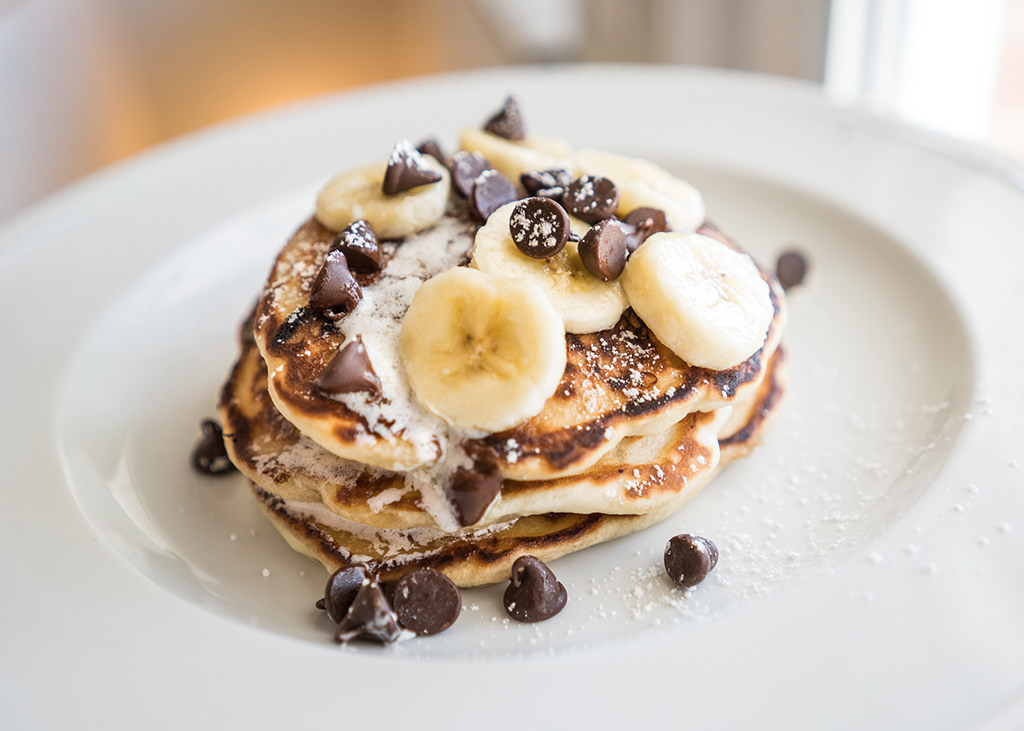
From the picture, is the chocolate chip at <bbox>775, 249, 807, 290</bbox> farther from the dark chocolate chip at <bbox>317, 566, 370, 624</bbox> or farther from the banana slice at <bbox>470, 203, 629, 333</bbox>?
the dark chocolate chip at <bbox>317, 566, 370, 624</bbox>

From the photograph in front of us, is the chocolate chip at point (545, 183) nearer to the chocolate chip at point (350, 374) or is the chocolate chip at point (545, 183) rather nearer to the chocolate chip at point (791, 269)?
the chocolate chip at point (350, 374)

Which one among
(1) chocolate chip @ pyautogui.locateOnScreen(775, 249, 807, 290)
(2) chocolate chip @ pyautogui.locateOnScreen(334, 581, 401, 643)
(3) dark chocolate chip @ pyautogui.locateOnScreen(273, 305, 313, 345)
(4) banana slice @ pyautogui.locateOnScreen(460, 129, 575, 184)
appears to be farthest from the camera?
(1) chocolate chip @ pyautogui.locateOnScreen(775, 249, 807, 290)

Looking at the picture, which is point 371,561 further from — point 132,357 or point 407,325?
point 132,357

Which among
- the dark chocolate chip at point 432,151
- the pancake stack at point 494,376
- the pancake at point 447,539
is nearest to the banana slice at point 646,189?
the pancake stack at point 494,376

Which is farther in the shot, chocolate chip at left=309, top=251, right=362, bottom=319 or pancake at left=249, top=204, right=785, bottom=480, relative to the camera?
chocolate chip at left=309, top=251, right=362, bottom=319

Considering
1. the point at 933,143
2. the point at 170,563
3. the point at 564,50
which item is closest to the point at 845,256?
the point at 933,143

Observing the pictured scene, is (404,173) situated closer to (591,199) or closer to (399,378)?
(591,199)

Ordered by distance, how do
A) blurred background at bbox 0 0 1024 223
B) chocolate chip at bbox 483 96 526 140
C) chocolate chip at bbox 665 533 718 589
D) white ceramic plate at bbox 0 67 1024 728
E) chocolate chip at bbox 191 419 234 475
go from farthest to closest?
blurred background at bbox 0 0 1024 223 < chocolate chip at bbox 483 96 526 140 < chocolate chip at bbox 191 419 234 475 < chocolate chip at bbox 665 533 718 589 < white ceramic plate at bbox 0 67 1024 728

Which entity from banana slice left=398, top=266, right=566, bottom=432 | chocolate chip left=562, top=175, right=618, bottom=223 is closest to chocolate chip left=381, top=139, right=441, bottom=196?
chocolate chip left=562, top=175, right=618, bottom=223

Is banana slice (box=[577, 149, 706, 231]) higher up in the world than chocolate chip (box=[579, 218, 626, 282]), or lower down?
lower down
